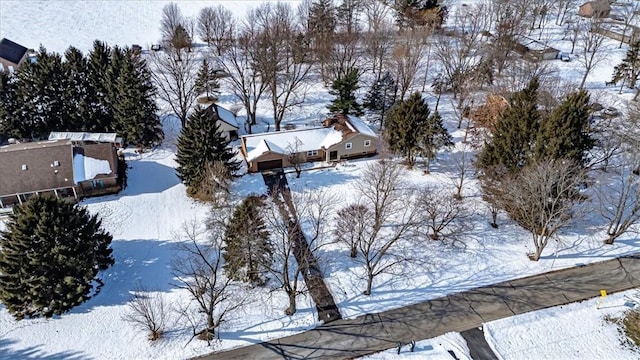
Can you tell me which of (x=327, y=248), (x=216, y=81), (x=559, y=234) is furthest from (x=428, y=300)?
(x=216, y=81)

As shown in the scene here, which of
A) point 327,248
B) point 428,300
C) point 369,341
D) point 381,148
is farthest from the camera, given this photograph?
point 381,148

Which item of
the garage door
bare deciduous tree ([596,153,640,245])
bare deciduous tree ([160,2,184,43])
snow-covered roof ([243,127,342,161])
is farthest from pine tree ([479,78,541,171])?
bare deciduous tree ([160,2,184,43])

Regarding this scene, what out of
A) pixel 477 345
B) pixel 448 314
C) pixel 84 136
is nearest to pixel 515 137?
pixel 448 314

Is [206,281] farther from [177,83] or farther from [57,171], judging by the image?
[177,83]

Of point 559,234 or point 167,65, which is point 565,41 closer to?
point 559,234

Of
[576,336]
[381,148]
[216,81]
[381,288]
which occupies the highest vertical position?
[216,81]

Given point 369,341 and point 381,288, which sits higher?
point 381,288
